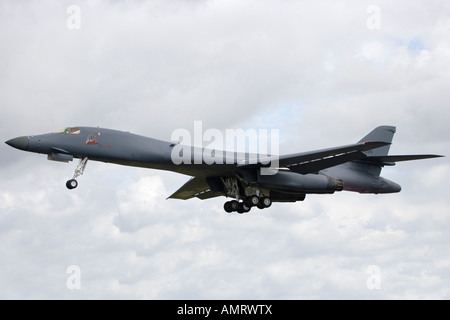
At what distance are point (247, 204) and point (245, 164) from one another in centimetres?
335

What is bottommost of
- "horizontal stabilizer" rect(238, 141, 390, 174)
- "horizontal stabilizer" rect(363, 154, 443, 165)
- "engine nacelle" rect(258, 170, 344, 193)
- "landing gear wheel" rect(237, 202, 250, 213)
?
"landing gear wheel" rect(237, 202, 250, 213)

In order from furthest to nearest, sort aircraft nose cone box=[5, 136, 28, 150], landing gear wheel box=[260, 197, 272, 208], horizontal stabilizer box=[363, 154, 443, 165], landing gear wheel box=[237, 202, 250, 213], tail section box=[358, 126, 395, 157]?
tail section box=[358, 126, 395, 157], landing gear wheel box=[237, 202, 250, 213], landing gear wheel box=[260, 197, 272, 208], horizontal stabilizer box=[363, 154, 443, 165], aircraft nose cone box=[5, 136, 28, 150]

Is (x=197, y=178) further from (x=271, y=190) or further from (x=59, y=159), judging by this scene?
(x=59, y=159)

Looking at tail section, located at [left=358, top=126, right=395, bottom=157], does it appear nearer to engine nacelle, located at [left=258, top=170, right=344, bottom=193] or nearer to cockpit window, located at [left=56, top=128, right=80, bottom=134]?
engine nacelle, located at [left=258, top=170, right=344, bottom=193]

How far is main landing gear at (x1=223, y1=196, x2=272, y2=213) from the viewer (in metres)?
44.6

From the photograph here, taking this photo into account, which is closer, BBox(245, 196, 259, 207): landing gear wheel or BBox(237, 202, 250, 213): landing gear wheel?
BBox(245, 196, 259, 207): landing gear wheel

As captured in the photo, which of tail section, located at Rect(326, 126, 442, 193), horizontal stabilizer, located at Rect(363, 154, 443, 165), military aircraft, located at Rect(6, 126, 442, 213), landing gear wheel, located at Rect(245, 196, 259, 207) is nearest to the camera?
military aircraft, located at Rect(6, 126, 442, 213)

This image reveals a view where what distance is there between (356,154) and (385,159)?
16.7 feet

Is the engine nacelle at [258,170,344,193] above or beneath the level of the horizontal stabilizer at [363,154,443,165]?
beneath

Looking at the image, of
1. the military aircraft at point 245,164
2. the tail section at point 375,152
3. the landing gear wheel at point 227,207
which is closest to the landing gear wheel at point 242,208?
the military aircraft at point 245,164

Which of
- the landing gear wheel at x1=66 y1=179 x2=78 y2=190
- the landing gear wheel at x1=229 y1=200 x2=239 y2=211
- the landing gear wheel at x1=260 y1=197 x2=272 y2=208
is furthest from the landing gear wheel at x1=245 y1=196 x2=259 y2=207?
the landing gear wheel at x1=66 y1=179 x2=78 y2=190

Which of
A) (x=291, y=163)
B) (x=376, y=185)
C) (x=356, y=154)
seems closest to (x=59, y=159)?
(x=291, y=163)

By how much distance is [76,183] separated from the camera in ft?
131

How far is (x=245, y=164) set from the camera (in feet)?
140
